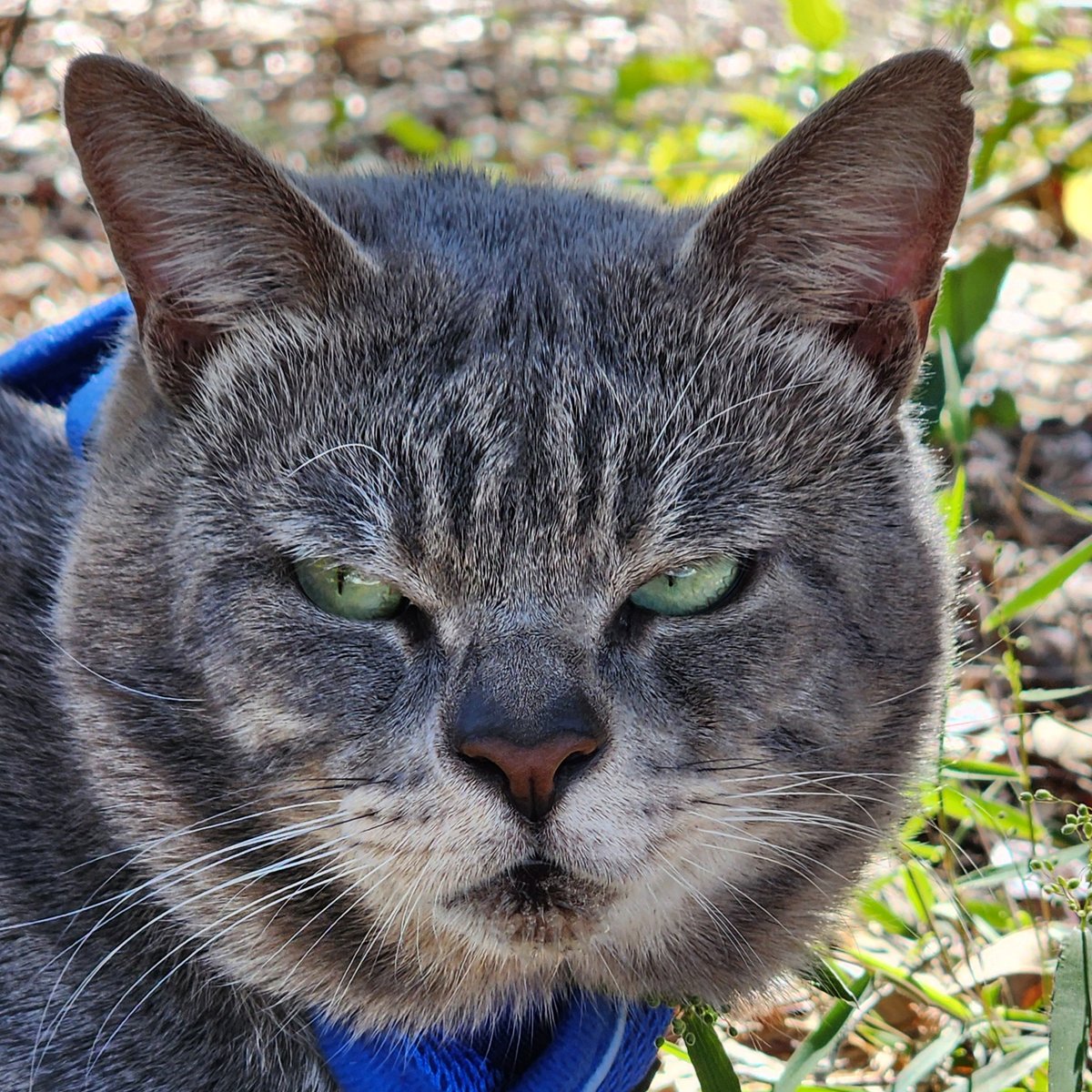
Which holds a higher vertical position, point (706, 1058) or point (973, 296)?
point (973, 296)

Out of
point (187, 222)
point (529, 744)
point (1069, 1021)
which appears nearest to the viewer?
point (529, 744)

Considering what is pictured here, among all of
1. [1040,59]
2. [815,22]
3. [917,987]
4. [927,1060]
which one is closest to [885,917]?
[917,987]

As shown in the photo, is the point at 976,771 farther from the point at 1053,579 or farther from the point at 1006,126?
the point at 1006,126

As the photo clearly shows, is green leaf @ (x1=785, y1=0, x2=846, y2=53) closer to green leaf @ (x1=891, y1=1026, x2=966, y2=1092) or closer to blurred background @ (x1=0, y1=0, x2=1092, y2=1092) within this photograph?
blurred background @ (x1=0, y1=0, x2=1092, y2=1092)

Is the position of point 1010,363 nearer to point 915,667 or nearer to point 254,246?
point 915,667

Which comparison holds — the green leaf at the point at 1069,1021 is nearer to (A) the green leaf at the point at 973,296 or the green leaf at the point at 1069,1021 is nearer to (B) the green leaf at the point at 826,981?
(B) the green leaf at the point at 826,981

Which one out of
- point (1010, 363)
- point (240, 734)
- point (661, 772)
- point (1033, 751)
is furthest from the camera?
point (1010, 363)

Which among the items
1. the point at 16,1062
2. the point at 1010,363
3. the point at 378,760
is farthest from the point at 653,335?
the point at 1010,363

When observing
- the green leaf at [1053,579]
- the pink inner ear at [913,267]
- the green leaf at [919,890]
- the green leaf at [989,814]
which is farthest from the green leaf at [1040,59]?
the green leaf at [919,890]

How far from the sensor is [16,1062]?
6.38 ft

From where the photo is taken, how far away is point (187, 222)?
1.98 m

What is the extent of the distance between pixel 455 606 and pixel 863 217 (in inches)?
32.6

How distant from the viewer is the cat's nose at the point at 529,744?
5.29 ft

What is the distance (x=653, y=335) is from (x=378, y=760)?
71 cm
